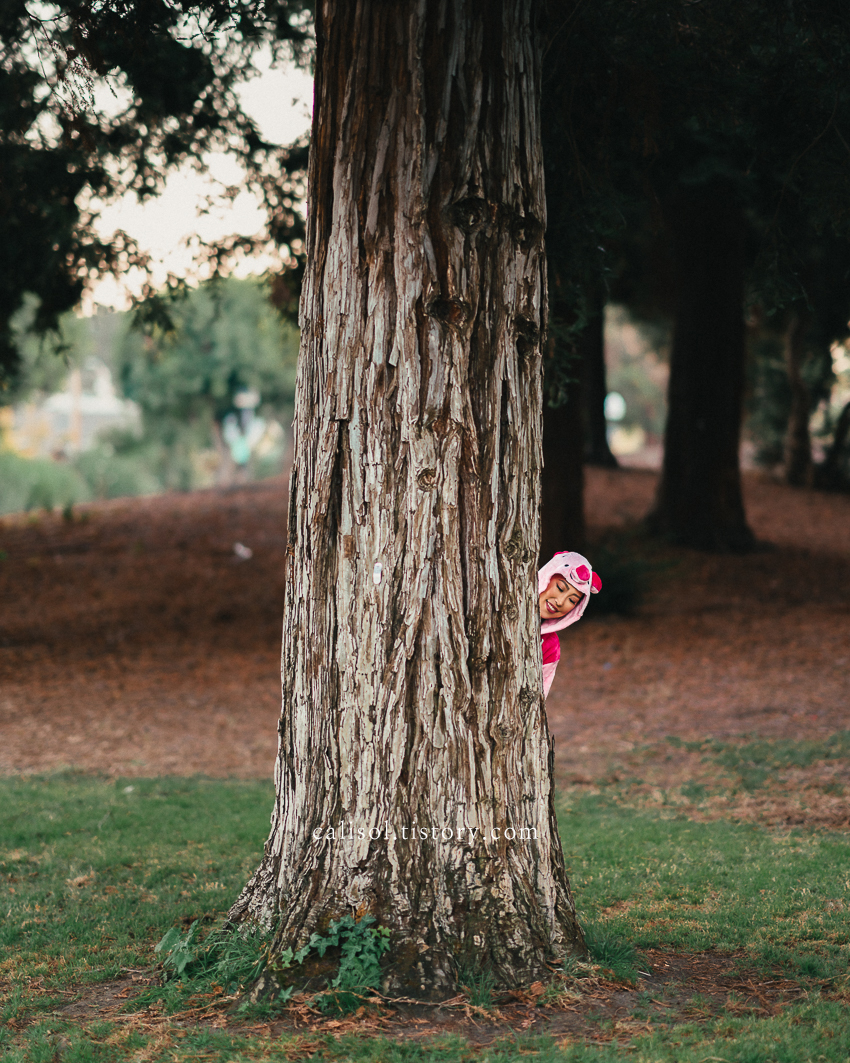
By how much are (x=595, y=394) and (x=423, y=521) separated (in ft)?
52.3

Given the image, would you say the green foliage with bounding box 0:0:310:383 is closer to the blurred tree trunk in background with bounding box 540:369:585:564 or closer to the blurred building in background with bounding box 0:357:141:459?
the blurred tree trunk in background with bounding box 540:369:585:564

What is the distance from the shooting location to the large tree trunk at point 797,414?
788 inches

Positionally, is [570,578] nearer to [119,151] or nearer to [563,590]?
[563,590]

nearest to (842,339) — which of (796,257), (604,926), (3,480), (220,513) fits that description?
(220,513)

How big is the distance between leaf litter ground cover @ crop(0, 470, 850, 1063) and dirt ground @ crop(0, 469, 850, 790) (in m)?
0.05

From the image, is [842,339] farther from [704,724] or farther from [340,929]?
[340,929]

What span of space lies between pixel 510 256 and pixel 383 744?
183cm

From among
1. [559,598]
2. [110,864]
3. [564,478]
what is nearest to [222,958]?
[559,598]

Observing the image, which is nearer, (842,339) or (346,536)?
(346,536)

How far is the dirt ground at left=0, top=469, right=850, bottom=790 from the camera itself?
8.58m

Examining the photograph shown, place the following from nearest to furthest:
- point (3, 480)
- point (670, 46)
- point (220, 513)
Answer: point (670, 46) < point (220, 513) < point (3, 480)

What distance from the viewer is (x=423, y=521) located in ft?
11.4

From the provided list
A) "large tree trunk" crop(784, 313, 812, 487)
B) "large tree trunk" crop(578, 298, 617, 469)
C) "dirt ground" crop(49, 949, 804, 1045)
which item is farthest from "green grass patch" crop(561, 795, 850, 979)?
"large tree trunk" crop(784, 313, 812, 487)

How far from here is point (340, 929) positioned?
11.2ft
